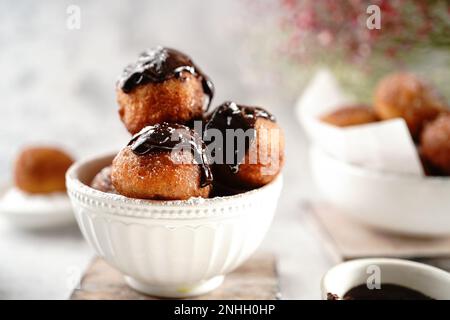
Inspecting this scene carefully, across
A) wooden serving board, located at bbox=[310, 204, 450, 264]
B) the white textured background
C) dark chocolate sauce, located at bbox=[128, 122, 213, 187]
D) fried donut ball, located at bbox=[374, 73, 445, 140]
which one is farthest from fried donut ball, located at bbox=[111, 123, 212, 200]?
the white textured background

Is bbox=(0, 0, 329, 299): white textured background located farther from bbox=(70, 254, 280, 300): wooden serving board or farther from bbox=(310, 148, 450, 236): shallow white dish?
bbox=(70, 254, 280, 300): wooden serving board

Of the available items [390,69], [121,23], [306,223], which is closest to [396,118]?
[306,223]

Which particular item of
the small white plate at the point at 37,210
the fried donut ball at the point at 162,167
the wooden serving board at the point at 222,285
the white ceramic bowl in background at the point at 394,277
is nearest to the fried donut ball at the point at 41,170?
the small white plate at the point at 37,210

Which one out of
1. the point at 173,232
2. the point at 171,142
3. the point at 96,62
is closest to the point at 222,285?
the point at 173,232

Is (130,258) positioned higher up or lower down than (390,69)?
lower down

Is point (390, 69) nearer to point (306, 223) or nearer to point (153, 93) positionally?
point (306, 223)

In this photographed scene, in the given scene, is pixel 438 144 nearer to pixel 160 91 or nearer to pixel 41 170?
pixel 160 91

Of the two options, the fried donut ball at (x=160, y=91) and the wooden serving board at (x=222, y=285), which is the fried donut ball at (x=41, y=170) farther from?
the fried donut ball at (x=160, y=91)
